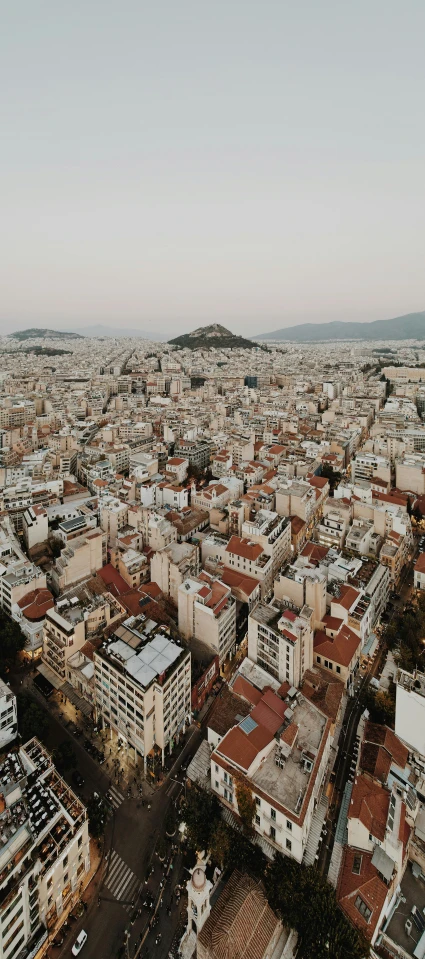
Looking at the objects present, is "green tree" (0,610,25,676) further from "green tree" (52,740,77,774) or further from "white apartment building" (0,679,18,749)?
"green tree" (52,740,77,774)

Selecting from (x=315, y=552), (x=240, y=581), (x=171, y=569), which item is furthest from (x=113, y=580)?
(x=315, y=552)

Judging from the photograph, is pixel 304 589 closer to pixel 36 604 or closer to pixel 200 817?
pixel 200 817

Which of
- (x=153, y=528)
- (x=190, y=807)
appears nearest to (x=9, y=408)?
(x=153, y=528)

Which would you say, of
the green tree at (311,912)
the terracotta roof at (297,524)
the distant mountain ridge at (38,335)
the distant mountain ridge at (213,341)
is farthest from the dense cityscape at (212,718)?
the distant mountain ridge at (38,335)

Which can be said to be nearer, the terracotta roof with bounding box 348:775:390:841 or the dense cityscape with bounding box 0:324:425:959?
the dense cityscape with bounding box 0:324:425:959

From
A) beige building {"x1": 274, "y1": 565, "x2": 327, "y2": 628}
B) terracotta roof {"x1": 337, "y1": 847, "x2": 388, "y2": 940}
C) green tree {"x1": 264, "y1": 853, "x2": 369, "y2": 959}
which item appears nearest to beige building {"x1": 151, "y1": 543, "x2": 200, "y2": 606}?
beige building {"x1": 274, "y1": 565, "x2": 327, "y2": 628}

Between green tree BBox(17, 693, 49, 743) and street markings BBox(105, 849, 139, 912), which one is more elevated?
green tree BBox(17, 693, 49, 743)
